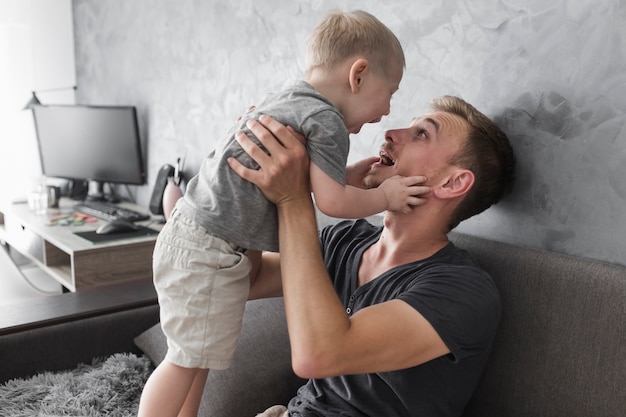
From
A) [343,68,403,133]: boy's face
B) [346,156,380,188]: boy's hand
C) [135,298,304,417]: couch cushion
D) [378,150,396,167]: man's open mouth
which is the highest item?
[343,68,403,133]: boy's face

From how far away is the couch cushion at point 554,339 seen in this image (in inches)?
45.6

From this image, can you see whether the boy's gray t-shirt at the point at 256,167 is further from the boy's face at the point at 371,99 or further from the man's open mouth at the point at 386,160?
the man's open mouth at the point at 386,160

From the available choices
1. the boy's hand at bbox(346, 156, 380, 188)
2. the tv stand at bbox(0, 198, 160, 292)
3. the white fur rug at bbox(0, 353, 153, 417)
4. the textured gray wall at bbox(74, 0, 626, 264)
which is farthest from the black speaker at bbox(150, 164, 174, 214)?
the boy's hand at bbox(346, 156, 380, 188)

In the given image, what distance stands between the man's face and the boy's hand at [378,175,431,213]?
0.04m

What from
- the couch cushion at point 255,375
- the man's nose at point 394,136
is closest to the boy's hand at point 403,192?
the man's nose at point 394,136

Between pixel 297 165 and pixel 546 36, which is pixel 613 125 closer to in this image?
pixel 546 36

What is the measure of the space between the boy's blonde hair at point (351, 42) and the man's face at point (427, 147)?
7.2 inches

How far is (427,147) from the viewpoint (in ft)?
4.60

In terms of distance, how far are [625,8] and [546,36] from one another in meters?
0.18

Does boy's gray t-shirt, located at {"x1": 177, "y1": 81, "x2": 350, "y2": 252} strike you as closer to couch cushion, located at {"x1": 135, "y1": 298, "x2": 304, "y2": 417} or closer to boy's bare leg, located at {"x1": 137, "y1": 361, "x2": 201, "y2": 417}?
boy's bare leg, located at {"x1": 137, "y1": 361, "x2": 201, "y2": 417}

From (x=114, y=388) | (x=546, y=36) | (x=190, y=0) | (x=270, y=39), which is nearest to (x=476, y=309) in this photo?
(x=546, y=36)

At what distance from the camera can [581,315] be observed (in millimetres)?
1202

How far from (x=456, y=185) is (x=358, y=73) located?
329mm

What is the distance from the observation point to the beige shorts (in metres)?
1.26
